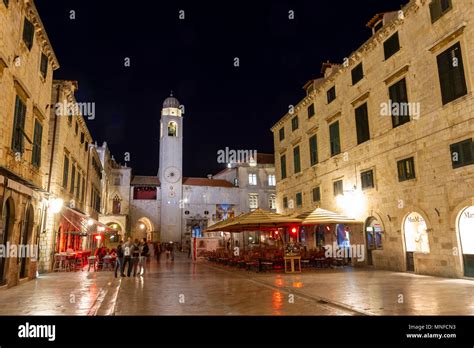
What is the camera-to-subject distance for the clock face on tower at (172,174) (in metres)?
53.2

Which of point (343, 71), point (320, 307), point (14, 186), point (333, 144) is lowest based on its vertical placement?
point (320, 307)

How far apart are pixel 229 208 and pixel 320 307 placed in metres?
46.1

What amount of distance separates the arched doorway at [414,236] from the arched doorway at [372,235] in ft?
6.48

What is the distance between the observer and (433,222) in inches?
557

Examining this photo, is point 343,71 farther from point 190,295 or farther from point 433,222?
point 190,295

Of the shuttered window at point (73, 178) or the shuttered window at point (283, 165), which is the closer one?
the shuttered window at point (73, 178)

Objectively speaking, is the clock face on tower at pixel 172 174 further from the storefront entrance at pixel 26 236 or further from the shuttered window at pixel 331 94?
the storefront entrance at pixel 26 236

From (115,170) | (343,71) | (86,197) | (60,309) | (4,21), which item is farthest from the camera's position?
(115,170)

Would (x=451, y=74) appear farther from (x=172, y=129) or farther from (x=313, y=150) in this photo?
(x=172, y=129)

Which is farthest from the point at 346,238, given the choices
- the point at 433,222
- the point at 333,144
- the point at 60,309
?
the point at 60,309

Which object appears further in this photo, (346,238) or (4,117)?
(346,238)

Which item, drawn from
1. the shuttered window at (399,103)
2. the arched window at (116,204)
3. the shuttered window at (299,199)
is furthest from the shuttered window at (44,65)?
the arched window at (116,204)

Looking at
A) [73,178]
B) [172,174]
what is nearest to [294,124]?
[73,178]

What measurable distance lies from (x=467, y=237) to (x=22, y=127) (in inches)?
656
